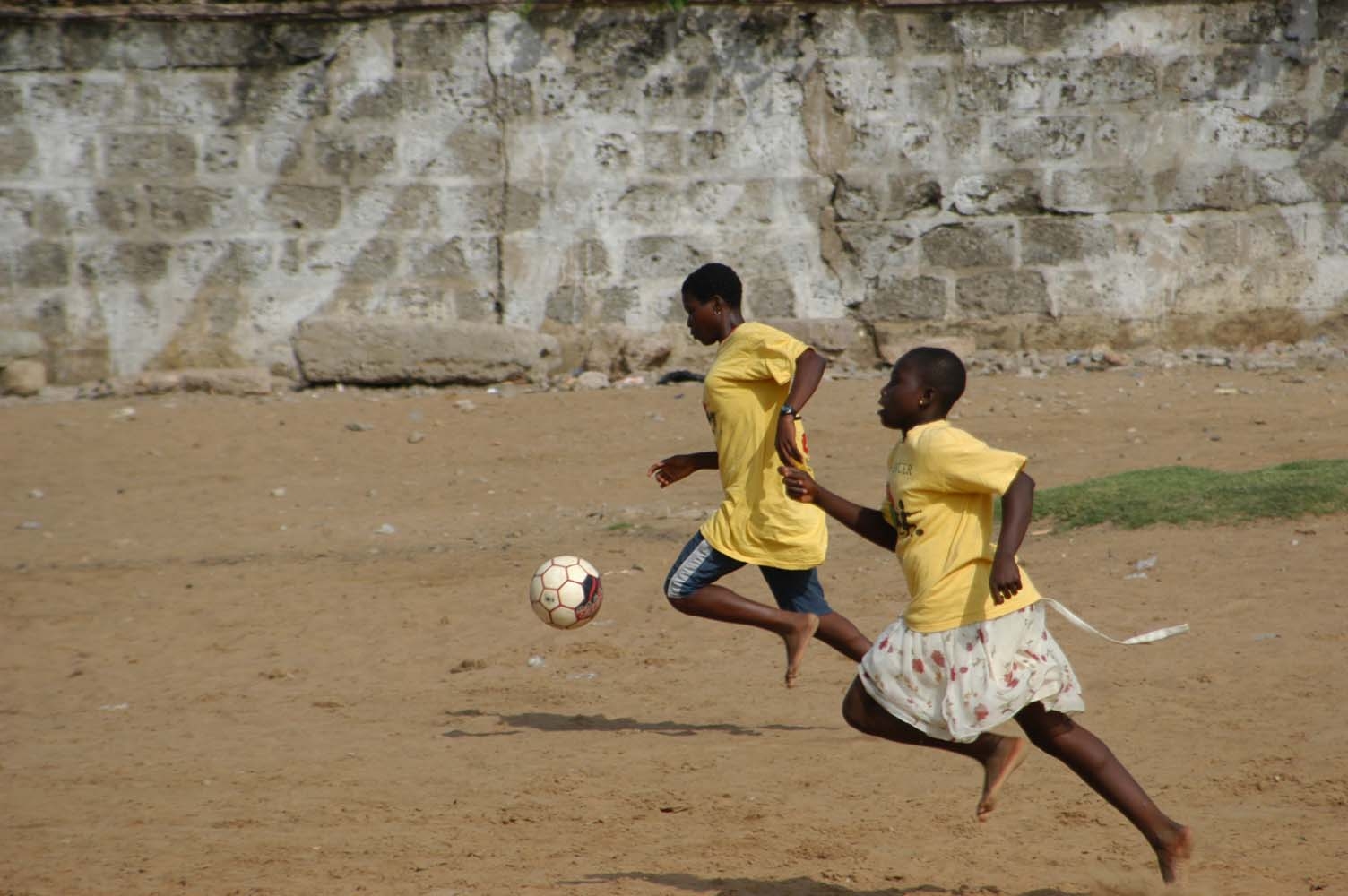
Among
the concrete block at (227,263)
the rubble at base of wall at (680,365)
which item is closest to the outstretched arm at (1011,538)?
the rubble at base of wall at (680,365)

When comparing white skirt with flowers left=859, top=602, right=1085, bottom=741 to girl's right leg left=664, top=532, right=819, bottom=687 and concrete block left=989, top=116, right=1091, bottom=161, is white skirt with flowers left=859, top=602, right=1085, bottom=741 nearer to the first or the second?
girl's right leg left=664, top=532, right=819, bottom=687

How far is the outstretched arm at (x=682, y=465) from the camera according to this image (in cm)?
530

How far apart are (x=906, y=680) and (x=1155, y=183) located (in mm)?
8422

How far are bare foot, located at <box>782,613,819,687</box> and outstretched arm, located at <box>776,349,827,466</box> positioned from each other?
56 cm

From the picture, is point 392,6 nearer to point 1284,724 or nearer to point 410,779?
point 410,779

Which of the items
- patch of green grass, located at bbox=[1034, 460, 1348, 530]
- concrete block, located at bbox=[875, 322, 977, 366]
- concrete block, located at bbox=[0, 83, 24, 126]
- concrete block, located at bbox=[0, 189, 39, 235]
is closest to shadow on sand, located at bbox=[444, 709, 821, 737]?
patch of green grass, located at bbox=[1034, 460, 1348, 530]

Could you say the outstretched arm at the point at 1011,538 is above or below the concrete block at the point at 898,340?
above

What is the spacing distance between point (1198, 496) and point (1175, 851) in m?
4.41

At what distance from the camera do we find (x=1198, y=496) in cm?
752

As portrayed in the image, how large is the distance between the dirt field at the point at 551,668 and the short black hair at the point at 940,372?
124 cm

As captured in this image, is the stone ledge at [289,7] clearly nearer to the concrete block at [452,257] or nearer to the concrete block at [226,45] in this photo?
the concrete block at [226,45]

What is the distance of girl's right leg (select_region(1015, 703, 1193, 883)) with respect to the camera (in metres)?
3.43

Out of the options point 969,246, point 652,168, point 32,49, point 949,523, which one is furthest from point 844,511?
point 32,49

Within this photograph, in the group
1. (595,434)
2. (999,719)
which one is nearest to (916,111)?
(595,434)
